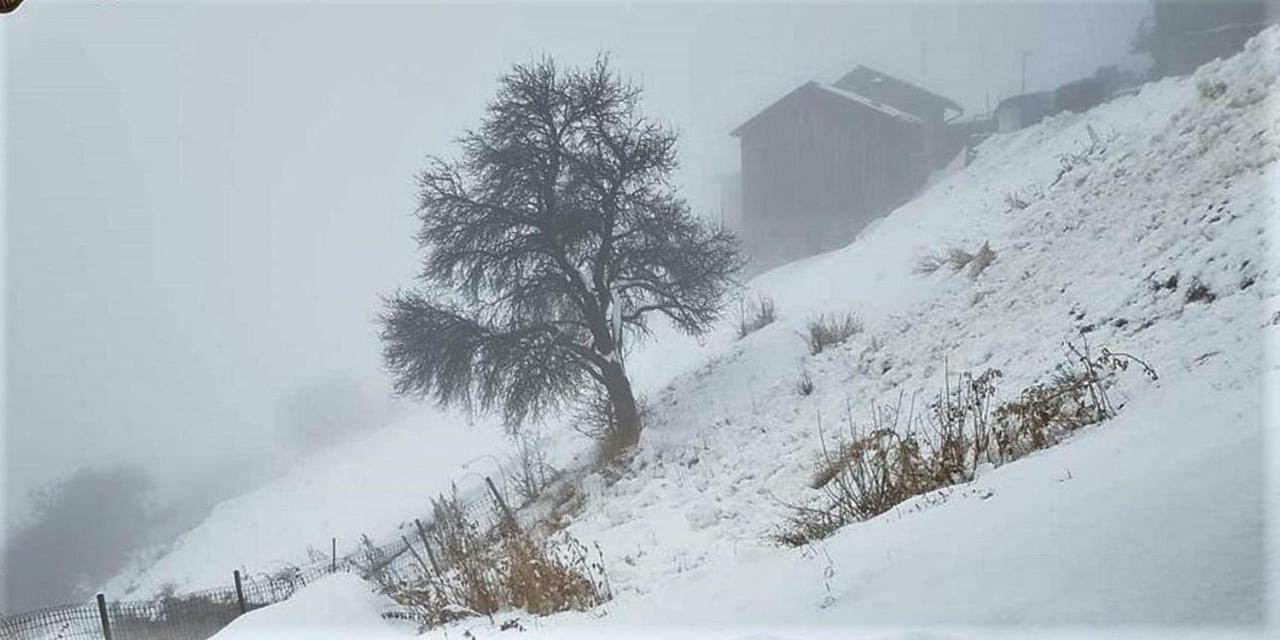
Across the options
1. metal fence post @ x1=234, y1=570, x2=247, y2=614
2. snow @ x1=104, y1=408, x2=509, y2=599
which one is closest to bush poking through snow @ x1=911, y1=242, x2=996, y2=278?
snow @ x1=104, y1=408, x2=509, y2=599

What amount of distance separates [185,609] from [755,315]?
17.3 feet

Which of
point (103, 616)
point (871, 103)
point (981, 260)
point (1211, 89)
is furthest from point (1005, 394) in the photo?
point (103, 616)

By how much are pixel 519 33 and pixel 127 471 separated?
11.3 ft

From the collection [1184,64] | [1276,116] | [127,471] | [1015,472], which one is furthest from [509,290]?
[1184,64]

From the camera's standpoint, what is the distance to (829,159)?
688cm

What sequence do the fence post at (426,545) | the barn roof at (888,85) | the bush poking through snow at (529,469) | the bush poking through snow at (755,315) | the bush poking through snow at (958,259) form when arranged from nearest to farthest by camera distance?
the fence post at (426,545)
the barn roof at (888,85)
the bush poking through snow at (529,469)
the bush poking through snow at (958,259)
the bush poking through snow at (755,315)

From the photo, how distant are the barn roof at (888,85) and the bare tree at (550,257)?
54.4 inches

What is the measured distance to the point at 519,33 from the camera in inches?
183

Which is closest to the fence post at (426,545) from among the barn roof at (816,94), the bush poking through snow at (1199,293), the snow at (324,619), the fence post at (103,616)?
the snow at (324,619)

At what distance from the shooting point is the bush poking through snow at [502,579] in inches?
114

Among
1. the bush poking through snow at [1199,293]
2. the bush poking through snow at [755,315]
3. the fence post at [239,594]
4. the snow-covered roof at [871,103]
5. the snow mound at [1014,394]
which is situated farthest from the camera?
the bush poking through snow at [755,315]

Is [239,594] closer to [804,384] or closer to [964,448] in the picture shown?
[964,448]

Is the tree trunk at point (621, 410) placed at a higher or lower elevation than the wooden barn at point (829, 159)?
lower

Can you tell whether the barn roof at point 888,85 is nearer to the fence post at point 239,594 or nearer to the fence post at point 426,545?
the fence post at point 426,545
